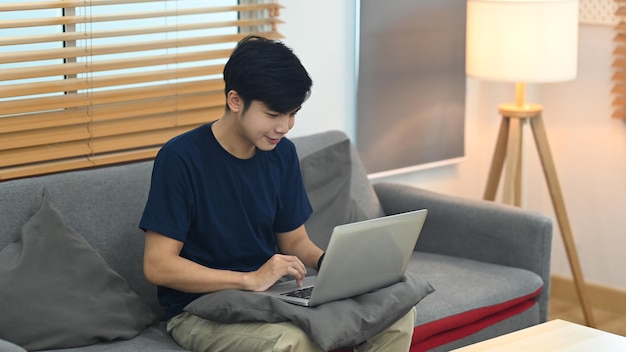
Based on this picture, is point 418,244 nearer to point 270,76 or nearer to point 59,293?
point 270,76

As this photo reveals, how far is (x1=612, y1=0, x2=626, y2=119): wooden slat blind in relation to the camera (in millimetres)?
4172

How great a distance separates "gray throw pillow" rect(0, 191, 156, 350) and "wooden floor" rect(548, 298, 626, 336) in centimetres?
212

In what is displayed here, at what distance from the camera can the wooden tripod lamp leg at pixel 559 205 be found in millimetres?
4027

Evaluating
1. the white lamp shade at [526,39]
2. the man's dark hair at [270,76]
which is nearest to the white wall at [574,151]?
the white lamp shade at [526,39]

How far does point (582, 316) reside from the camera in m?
4.34

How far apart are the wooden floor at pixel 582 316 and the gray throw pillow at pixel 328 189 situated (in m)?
1.32

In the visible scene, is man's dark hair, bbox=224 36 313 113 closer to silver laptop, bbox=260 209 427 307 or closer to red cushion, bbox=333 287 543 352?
silver laptop, bbox=260 209 427 307

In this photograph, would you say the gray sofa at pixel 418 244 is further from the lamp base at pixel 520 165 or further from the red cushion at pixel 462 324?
the lamp base at pixel 520 165

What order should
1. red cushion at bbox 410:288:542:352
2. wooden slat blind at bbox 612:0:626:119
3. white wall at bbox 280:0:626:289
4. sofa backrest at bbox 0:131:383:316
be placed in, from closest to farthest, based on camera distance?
sofa backrest at bbox 0:131:383:316
red cushion at bbox 410:288:542:352
wooden slat blind at bbox 612:0:626:119
white wall at bbox 280:0:626:289

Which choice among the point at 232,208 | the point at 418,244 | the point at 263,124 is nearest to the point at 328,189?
the point at 418,244

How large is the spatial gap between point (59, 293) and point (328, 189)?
1042 mm

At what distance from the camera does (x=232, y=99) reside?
2611 mm

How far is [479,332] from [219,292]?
1.04 meters

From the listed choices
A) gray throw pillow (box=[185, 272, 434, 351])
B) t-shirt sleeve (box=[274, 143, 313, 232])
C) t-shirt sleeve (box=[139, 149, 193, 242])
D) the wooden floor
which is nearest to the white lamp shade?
the wooden floor
